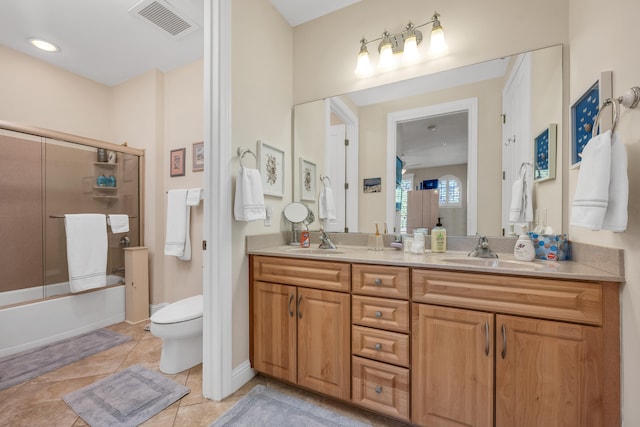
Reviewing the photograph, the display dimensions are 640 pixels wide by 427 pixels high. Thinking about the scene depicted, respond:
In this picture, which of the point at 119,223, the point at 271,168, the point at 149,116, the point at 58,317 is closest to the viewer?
the point at 271,168

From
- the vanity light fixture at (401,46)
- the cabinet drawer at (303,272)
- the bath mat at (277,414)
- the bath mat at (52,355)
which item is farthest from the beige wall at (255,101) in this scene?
the bath mat at (52,355)

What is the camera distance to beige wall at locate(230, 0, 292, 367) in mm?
1690

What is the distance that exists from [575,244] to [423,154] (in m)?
0.93

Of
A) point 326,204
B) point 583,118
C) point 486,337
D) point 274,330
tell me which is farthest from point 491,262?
point 274,330

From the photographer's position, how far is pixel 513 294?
43.2 inches

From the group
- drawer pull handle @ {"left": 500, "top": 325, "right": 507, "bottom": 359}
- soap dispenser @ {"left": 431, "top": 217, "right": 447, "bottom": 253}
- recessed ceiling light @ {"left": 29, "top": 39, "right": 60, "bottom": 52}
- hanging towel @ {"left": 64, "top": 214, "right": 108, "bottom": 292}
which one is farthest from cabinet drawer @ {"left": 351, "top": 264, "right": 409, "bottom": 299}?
recessed ceiling light @ {"left": 29, "top": 39, "right": 60, "bottom": 52}

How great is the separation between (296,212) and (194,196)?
1.15m

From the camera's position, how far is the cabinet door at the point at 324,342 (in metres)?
1.46

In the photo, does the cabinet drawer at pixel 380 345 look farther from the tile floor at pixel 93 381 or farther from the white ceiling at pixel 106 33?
the white ceiling at pixel 106 33

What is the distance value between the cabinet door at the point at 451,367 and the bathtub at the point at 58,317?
114 inches

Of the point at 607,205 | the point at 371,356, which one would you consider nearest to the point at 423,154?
the point at 607,205

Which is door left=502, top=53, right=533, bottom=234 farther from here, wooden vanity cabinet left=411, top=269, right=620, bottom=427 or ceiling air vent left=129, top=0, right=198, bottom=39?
ceiling air vent left=129, top=0, right=198, bottom=39

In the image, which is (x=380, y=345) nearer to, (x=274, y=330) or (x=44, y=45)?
(x=274, y=330)

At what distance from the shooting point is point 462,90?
172cm
